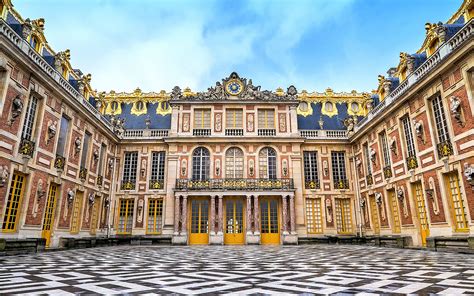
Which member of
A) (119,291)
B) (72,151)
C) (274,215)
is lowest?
(119,291)

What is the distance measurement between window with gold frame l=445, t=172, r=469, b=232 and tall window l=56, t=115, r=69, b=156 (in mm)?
18060

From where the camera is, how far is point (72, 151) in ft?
53.9

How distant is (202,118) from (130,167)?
21.2 ft

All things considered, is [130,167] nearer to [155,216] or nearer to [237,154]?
[155,216]

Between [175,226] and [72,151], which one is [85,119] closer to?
[72,151]

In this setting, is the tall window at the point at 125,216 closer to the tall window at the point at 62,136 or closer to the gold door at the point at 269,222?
the tall window at the point at 62,136

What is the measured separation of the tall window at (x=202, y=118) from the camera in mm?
23138

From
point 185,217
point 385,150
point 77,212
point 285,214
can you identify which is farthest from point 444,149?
point 77,212

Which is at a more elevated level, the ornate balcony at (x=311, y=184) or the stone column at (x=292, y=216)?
the ornate balcony at (x=311, y=184)

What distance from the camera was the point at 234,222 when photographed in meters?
21.1

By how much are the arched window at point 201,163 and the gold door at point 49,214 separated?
9243 mm

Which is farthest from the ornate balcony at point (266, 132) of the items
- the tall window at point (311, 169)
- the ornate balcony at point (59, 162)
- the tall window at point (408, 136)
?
the ornate balcony at point (59, 162)

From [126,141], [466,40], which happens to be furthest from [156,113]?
[466,40]

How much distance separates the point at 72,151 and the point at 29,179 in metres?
3.82
